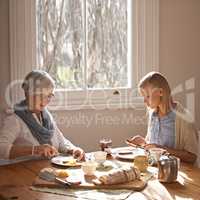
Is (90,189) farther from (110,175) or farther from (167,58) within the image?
(167,58)

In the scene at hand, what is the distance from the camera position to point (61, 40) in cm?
346

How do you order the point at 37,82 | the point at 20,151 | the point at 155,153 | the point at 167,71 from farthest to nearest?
the point at 167,71 → the point at 37,82 → the point at 20,151 → the point at 155,153

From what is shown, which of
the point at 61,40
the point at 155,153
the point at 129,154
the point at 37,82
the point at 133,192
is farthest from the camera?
the point at 61,40

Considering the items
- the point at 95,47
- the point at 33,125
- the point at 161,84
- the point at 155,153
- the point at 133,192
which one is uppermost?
the point at 95,47

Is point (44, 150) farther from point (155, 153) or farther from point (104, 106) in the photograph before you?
point (104, 106)

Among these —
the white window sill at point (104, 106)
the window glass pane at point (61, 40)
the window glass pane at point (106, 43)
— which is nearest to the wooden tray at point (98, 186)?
the white window sill at point (104, 106)

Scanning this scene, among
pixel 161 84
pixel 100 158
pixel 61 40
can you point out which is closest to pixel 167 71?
pixel 61 40

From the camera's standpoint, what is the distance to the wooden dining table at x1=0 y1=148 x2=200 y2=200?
1.93m

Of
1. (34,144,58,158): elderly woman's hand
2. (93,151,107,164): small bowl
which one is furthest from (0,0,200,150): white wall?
(93,151,107,164): small bowl

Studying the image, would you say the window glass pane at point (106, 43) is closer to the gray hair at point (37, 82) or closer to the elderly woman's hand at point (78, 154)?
the gray hair at point (37, 82)

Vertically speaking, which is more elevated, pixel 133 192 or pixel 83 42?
pixel 83 42

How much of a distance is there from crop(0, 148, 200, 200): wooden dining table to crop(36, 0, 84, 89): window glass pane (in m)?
1.18

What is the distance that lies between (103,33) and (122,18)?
197 millimetres

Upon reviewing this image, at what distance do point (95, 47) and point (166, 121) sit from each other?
1083mm
